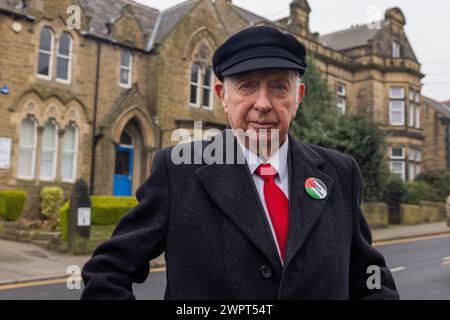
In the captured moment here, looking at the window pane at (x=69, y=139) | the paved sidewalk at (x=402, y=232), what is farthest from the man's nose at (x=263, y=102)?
the window pane at (x=69, y=139)

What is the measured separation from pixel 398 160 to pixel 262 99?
100ft

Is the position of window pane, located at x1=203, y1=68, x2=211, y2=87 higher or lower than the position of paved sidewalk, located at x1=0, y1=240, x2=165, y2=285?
higher

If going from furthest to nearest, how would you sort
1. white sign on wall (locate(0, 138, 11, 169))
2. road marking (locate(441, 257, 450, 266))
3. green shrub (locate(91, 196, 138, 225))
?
green shrub (locate(91, 196, 138, 225))
white sign on wall (locate(0, 138, 11, 169))
road marking (locate(441, 257, 450, 266))

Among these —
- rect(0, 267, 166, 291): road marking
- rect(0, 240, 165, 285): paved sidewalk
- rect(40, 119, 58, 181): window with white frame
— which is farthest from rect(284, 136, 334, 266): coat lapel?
rect(40, 119, 58, 181): window with white frame

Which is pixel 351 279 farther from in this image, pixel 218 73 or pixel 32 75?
pixel 32 75

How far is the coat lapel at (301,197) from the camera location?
1.82 metres

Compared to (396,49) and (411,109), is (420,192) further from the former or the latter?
(396,49)

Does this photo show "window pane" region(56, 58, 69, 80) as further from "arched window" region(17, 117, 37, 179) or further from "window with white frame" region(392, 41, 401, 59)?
"window with white frame" region(392, 41, 401, 59)

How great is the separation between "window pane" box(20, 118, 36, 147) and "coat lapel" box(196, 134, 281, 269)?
53.0ft

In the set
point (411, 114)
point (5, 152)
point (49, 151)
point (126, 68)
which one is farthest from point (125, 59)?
point (411, 114)

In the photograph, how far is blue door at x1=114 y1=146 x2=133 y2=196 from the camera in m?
19.4

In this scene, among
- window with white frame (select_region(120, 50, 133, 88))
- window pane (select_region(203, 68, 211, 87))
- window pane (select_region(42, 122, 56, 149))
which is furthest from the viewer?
window pane (select_region(203, 68, 211, 87))

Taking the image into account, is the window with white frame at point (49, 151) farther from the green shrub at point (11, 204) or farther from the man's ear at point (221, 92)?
the man's ear at point (221, 92)

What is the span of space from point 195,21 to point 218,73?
20.1 metres
